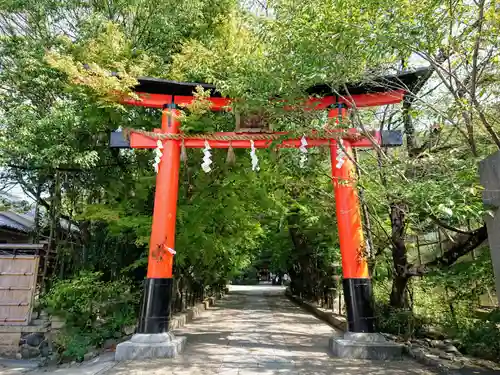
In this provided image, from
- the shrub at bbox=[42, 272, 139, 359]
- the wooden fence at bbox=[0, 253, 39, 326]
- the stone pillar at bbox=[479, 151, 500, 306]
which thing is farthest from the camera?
the wooden fence at bbox=[0, 253, 39, 326]

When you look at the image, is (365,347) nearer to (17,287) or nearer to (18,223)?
(17,287)

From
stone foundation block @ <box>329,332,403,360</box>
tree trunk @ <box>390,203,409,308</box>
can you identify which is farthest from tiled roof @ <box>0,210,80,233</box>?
tree trunk @ <box>390,203,409,308</box>

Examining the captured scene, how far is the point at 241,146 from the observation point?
25.1ft

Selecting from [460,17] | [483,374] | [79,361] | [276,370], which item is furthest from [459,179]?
[79,361]

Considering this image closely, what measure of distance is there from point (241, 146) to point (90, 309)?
18.5ft

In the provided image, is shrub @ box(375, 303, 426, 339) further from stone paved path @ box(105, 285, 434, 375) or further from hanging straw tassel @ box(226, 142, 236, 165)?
hanging straw tassel @ box(226, 142, 236, 165)

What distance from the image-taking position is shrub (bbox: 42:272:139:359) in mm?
8570

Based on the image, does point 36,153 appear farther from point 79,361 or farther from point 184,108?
point 79,361

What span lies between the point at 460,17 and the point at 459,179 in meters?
2.00

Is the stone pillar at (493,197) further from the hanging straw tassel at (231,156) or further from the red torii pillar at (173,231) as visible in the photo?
the hanging straw tassel at (231,156)

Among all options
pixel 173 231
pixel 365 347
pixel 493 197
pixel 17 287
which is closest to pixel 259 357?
pixel 365 347

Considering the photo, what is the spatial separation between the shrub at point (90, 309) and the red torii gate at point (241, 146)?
2.44 metres

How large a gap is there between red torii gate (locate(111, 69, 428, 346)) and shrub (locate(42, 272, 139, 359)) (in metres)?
2.44

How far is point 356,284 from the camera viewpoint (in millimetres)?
6930
